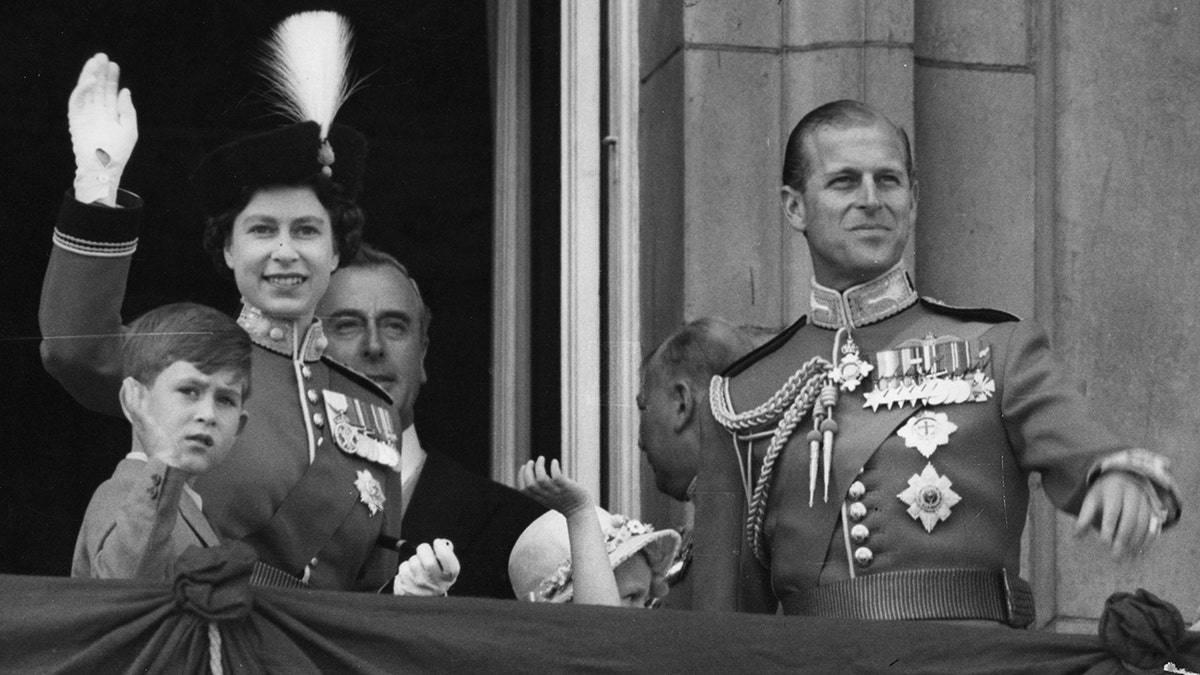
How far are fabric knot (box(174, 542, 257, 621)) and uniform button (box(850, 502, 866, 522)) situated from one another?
135 centimetres

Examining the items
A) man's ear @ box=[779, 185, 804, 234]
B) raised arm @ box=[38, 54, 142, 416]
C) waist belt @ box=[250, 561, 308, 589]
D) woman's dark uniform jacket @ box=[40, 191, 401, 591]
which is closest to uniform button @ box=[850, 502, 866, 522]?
man's ear @ box=[779, 185, 804, 234]

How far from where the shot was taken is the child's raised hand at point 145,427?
19.1 feet

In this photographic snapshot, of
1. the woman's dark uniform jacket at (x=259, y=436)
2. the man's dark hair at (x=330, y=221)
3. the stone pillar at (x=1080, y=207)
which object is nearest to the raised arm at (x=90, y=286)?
the woman's dark uniform jacket at (x=259, y=436)

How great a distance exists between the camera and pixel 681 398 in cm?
665

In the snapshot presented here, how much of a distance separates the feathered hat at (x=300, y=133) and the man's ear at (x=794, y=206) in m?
0.93

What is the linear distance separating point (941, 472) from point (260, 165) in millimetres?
1557

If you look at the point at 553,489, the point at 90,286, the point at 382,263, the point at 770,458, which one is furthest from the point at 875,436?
the point at 90,286

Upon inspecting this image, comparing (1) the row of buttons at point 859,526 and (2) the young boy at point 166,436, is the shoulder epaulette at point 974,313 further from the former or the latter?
(2) the young boy at point 166,436

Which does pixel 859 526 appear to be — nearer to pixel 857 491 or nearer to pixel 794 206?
pixel 857 491

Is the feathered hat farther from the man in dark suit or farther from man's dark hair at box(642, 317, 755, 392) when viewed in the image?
man's dark hair at box(642, 317, 755, 392)

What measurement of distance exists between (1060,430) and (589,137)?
1819 mm

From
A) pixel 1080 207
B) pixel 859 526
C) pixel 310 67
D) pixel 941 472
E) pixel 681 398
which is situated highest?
pixel 310 67

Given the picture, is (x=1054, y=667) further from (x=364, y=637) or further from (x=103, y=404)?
(x=103, y=404)

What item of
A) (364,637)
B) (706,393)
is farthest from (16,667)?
(706,393)
